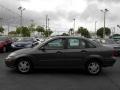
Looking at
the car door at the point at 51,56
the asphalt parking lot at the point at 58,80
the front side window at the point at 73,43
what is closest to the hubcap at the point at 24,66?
the asphalt parking lot at the point at 58,80

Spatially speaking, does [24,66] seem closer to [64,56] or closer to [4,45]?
[64,56]

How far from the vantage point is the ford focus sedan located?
9055mm

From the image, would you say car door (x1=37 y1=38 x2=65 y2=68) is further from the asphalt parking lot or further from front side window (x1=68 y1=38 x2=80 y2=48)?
the asphalt parking lot

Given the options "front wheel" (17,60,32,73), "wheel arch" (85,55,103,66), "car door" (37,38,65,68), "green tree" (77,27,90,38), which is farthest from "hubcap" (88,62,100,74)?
"green tree" (77,27,90,38)

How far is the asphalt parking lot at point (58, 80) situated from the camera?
699 cm

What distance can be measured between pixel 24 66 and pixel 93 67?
2677 millimetres

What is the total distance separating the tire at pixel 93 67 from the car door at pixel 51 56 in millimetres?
1082

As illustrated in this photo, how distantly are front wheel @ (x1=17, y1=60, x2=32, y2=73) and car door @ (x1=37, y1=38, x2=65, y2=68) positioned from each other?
465 millimetres

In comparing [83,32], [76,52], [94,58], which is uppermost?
[83,32]

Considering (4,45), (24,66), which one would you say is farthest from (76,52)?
(4,45)

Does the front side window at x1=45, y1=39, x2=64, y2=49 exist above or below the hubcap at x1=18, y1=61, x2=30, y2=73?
above

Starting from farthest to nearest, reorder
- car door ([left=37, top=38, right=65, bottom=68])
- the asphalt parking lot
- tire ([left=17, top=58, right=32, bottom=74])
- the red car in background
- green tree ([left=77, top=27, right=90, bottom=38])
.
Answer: green tree ([left=77, top=27, right=90, bottom=38]) → the red car in background → tire ([left=17, top=58, right=32, bottom=74]) → car door ([left=37, top=38, right=65, bottom=68]) → the asphalt parking lot

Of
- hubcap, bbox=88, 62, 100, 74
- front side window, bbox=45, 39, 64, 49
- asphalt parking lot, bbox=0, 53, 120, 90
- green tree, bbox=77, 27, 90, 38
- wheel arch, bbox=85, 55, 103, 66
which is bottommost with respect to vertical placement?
asphalt parking lot, bbox=0, 53, 120, 90

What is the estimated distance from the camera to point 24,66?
917 cm
